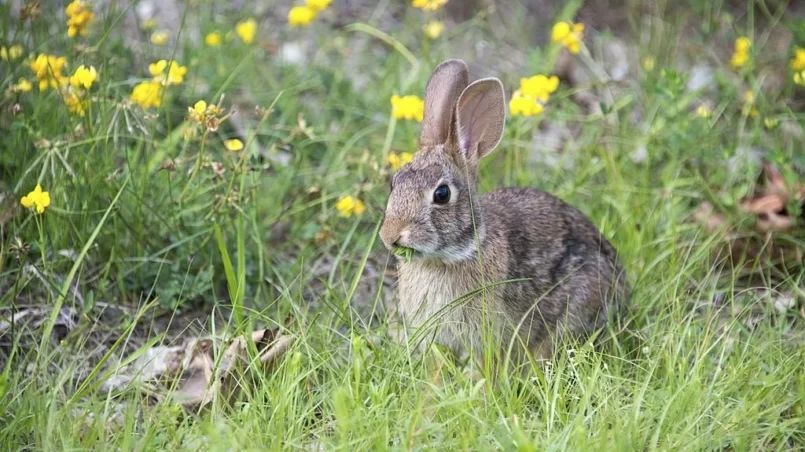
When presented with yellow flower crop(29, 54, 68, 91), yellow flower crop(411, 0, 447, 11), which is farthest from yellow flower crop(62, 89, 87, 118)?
yellow flower crop(411, 0, 447, 11)

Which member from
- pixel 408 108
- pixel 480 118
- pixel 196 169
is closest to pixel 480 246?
pixel 480 118

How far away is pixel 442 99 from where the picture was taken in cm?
457

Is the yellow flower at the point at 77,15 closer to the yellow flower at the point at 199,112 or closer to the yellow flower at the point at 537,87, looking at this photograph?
the yellow flower at the point at 199,112

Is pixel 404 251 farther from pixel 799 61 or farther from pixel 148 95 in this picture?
pixel 799 61

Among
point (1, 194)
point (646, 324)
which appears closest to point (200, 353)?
point (1, 194)

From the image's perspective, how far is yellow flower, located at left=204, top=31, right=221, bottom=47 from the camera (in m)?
6.12

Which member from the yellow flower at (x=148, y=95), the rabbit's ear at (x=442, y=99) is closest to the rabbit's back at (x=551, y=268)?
the rabbit's ear at (x=442, y=99)

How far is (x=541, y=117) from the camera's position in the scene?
5.96m

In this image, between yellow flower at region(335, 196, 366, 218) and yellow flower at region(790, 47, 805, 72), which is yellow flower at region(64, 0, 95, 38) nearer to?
yellow flower at region(335, 196, 366, 218)

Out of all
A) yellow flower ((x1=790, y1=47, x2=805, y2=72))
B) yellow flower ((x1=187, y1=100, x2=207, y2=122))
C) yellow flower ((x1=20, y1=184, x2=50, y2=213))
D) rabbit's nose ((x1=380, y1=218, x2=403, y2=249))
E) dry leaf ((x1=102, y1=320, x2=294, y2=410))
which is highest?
yellow flower ((x1=790, y1=47, x2=805, y2=72))

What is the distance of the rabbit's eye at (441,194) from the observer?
163 inches

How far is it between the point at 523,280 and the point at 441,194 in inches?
24.7

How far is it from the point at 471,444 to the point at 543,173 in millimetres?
2893

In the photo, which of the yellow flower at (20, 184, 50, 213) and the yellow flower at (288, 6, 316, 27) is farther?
the yellow flower at (288, 6, 316, 27)
